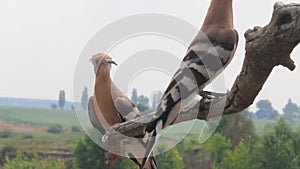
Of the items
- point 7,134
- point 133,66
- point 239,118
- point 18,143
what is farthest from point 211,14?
point 7,134

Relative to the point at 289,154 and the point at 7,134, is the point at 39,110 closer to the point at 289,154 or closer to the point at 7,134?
the point at 7,134

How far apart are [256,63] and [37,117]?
50.1 m

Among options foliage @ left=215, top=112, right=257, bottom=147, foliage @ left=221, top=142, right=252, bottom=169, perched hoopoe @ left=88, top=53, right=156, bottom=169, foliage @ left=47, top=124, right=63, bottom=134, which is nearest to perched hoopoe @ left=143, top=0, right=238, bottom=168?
perched hoopoe @ left=88, top=53, right=156, bottom=169

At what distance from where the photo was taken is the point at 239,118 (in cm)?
2317

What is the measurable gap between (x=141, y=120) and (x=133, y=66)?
0.19 meters

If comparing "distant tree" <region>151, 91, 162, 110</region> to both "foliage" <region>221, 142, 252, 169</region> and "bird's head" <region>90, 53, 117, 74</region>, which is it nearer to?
"bird's head" <region>90, 53, 117, 74</region>

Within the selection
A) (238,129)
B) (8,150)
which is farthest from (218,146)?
(8,150)

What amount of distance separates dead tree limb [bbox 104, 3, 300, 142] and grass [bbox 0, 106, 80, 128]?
136ft

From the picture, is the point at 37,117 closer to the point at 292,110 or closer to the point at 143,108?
the point at 292,110

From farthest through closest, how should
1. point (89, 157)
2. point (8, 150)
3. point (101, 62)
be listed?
point (8, 150) < point (89, 157) < point (101, 62)

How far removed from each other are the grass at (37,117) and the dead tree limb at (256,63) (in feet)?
136

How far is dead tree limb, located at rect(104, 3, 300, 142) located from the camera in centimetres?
130

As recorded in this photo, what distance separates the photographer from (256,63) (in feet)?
4.54

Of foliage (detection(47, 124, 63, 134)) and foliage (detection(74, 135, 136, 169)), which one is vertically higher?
foliage (detection(74, 135, 136, 169))
